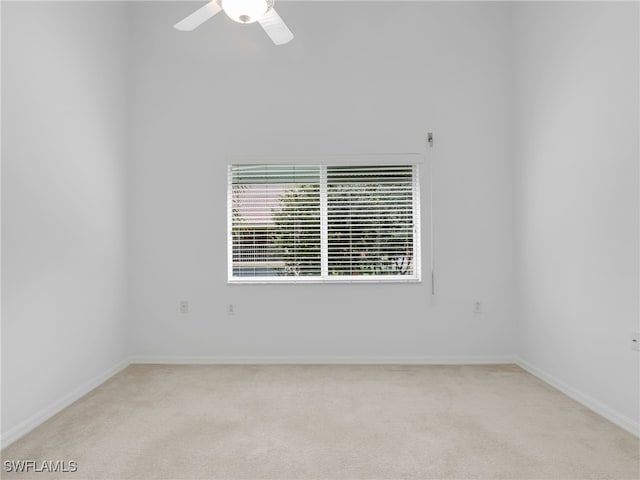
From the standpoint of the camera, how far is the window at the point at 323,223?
3697mm

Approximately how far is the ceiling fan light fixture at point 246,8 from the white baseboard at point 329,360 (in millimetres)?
2822

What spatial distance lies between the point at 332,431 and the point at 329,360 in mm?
1352
